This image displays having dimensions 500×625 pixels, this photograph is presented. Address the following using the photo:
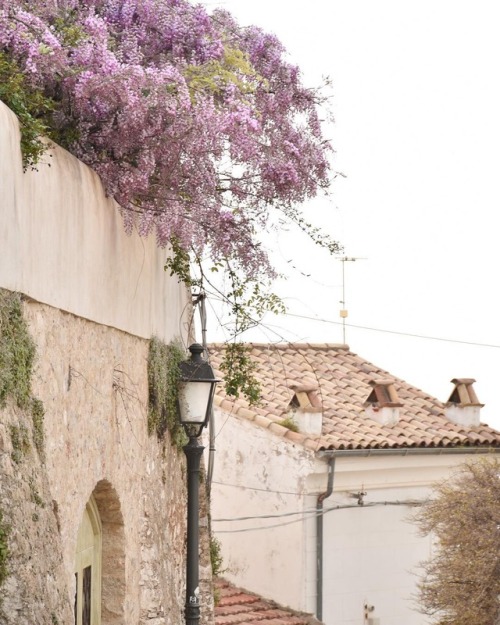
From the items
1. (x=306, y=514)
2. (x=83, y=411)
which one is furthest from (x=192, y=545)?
(x=306, y=514)

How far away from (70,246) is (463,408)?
16257 mm

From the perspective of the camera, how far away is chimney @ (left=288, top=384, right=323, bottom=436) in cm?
1938

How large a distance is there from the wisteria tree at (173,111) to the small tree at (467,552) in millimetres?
9383

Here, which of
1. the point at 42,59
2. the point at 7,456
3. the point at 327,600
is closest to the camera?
the point at 7,456

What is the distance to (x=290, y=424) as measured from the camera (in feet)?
64.6

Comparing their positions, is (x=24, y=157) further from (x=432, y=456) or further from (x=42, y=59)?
(x=432, y=456)

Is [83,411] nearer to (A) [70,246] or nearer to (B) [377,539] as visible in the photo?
(A) [70,246]

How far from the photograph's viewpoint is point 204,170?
835cm

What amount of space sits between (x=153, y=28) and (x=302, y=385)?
1195cm

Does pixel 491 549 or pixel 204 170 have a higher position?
pixel 204 170

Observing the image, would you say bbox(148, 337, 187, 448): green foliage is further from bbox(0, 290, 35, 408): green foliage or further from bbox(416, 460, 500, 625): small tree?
bbox(416, 460, 500, 625): small tree

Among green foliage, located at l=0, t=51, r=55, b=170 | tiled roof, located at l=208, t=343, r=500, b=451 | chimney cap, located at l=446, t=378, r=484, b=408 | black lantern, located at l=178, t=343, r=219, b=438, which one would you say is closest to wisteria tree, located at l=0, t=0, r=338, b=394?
green foliage, located at l=0, t=51, r=55, b=170

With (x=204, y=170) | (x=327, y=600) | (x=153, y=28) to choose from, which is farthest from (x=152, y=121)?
(x=327, y=600)

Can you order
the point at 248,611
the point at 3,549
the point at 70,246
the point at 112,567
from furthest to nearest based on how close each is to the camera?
the point at 248,611 → the point at 112,567 → the point at 70,246 → the point at 3,549
